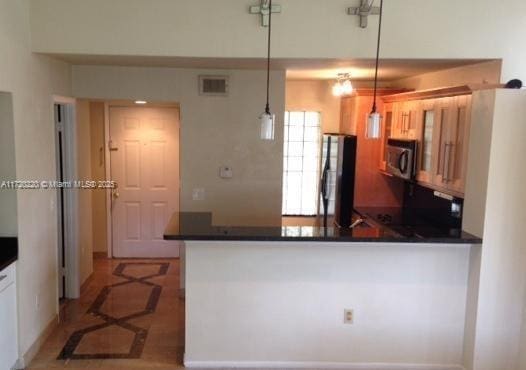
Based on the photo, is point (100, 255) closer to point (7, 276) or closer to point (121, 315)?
point (121, 315)

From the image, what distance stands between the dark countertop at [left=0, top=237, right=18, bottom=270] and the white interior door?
2708mm

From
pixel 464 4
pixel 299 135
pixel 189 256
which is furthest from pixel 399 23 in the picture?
pixel 299 135

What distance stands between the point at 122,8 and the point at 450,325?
132 inches

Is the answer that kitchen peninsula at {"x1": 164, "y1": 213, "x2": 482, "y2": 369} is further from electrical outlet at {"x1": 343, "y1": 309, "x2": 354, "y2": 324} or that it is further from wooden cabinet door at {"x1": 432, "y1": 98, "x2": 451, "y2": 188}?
wooden cabinet door at {"x1": 432, "y1": 98, "x2": 451, "y2": 188}

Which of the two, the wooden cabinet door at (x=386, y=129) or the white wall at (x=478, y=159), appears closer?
the white wall at (x=478, y=159)

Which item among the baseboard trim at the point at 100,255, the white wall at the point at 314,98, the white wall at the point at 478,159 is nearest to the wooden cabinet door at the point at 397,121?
the white wall at the point at 314,98

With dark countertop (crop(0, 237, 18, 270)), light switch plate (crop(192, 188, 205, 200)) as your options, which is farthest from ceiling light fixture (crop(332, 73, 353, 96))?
dark countertop (crop(0, 237, 18, 270))

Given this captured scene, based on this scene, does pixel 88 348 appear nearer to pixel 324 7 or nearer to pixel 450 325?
pixel 450 325

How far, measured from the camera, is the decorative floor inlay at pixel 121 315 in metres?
3.71

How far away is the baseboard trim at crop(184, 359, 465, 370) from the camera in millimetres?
3434

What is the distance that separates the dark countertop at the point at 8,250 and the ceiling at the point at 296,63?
4.76 ft

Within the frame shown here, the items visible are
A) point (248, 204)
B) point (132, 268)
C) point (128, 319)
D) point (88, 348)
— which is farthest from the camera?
point (132, 268)

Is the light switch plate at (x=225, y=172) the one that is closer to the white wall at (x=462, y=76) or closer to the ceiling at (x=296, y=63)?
the ceiling at (x=296, y=63)

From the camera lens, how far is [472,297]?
10.9 ft
